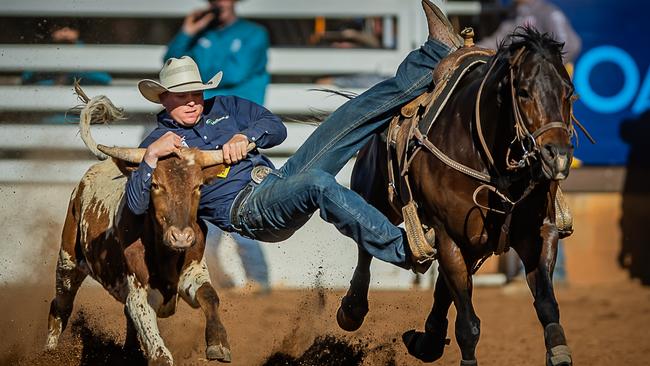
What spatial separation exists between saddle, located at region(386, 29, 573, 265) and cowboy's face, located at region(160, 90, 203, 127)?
952mm

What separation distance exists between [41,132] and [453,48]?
14.5 feet

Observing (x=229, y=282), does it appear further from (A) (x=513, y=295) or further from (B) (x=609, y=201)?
(B) (x=609, y=201)

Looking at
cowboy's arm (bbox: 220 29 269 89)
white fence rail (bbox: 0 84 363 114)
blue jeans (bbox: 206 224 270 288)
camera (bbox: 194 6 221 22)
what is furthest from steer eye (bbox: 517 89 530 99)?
camera (bbox: 194 6 221 22)

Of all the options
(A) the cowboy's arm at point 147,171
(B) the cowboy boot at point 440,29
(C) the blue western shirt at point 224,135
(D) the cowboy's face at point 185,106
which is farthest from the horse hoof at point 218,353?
(B) the cowboy boot at point 440,29

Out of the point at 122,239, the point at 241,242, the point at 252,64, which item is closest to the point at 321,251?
the point at 241,242

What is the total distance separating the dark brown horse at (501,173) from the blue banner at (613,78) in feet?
15.4

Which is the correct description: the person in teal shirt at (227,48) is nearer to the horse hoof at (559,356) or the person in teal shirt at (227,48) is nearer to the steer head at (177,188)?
the steer head at (177,188)

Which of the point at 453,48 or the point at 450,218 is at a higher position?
the point at 453,48

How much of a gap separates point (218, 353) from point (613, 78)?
6013 millimetres

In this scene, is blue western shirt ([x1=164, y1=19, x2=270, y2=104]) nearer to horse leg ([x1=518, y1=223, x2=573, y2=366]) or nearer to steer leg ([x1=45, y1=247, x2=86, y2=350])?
steer leg ([x1=45, y1=247, x2=86, y2=350])

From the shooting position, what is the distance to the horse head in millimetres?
4449

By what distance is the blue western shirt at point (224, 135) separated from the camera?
558cm

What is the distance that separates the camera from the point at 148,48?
31.8 ft

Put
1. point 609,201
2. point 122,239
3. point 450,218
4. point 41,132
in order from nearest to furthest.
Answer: point 450,218 < point 122,239 < point 41,132 < point 609,201
